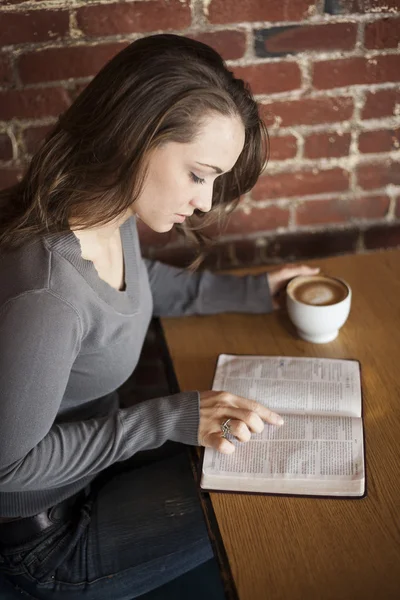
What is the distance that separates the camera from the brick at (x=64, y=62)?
1317mm

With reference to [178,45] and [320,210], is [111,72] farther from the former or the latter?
[320,210]

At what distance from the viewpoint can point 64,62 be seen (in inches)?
52.4

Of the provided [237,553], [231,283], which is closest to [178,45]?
[231,283]

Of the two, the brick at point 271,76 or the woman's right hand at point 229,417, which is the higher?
the brick at point 271,76

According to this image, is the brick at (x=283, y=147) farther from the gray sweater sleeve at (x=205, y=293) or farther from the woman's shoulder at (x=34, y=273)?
the woman's shoulder at (x=34, y=273)

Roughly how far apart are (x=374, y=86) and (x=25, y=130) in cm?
77

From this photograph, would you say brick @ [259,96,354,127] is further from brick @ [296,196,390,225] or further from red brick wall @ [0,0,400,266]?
brick @ [296,196,390,225]

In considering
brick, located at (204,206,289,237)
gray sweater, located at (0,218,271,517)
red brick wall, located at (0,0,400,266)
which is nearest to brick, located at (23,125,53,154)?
red brick wall, located at (0,0,400,266)

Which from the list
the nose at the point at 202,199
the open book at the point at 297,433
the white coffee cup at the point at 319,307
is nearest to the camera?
the open book at the point at 297,433

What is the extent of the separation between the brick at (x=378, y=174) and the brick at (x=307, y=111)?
0.15 m

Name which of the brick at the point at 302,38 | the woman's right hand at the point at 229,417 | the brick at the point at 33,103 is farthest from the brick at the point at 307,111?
the woman's right hand at the point at 229,417

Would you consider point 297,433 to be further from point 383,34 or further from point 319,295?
point 383,34

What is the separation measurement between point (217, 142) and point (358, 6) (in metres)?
0.57

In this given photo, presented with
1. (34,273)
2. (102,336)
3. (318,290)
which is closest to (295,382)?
(318,290)
